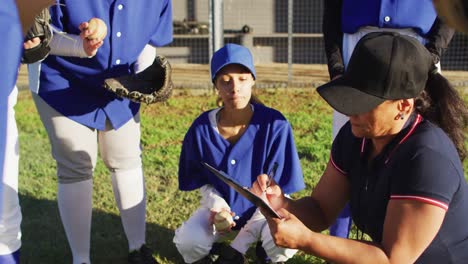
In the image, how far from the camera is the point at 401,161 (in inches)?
89.4

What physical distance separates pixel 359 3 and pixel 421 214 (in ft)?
5.29

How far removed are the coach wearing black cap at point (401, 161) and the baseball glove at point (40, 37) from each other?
1.28 m

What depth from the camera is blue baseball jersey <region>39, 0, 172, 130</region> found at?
3.32 metres

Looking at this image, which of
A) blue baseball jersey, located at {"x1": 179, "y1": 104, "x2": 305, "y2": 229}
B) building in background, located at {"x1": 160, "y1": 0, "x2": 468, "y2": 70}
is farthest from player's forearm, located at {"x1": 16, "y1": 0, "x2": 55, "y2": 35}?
building in background, located at {"x1": 160, "y1": 0, "x2": 468, "y2": 70}

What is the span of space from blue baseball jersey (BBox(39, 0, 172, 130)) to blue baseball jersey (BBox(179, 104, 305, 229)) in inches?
16.3

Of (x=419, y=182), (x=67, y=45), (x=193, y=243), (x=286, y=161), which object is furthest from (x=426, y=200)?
(x=67, y=45)

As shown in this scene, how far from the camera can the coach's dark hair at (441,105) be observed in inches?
94.2

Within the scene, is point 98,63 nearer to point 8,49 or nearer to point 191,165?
point 191,165

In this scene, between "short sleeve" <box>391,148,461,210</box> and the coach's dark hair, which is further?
the coach's dark hair

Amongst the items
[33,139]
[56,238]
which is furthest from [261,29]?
[56,238]

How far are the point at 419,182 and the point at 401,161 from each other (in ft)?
0.39

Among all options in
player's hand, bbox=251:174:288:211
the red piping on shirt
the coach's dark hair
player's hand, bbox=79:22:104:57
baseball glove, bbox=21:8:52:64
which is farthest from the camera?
player's hand, bbox=79:22:104:57

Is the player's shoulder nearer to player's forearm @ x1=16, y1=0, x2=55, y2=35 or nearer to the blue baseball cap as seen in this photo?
the blue baseball cap

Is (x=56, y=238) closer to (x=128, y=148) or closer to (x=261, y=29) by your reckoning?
(x=128, y=148)
